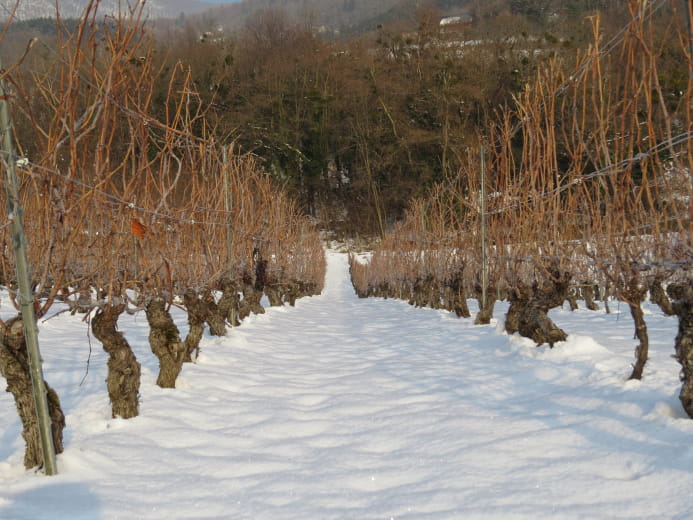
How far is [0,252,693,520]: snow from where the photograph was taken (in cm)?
167

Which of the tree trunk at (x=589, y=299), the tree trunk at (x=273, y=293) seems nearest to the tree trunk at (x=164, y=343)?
the tree trunk at (x=273, y=293)

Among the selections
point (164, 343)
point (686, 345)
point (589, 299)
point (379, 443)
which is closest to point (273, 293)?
point (589, 299)

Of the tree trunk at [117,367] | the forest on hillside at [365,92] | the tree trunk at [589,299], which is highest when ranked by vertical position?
the forest on hillside at [365,92]

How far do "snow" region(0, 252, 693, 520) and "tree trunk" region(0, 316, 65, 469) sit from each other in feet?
0.29

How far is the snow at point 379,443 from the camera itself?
1670 millimetres

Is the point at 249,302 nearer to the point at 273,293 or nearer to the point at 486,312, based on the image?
the point at 273,293

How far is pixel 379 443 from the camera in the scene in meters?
2.33

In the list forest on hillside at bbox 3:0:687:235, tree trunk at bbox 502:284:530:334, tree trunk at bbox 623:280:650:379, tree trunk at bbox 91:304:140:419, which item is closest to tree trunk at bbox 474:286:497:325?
tree trunk at bbox 502:284:530:334

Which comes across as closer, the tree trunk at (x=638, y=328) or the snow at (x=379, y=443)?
the snow at (x=379, y=443)

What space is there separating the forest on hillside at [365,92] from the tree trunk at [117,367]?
25.6 metres

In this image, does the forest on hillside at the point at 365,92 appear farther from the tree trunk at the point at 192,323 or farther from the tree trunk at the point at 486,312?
the tree trunk at the point at 192,323

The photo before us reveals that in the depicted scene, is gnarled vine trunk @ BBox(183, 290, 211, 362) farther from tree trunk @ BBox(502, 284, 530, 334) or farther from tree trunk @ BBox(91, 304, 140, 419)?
tree trunk @ BBox(502, 284, 530, 334)

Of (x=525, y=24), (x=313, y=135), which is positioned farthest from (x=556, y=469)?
(x=525, y=24)

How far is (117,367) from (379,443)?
1464 millimetres
